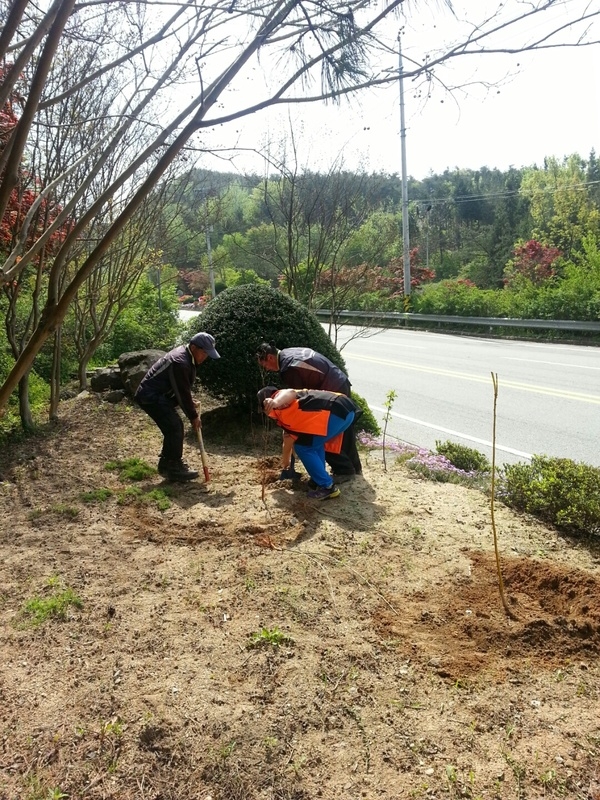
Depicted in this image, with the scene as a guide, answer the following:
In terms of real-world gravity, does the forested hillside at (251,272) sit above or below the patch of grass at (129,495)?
above

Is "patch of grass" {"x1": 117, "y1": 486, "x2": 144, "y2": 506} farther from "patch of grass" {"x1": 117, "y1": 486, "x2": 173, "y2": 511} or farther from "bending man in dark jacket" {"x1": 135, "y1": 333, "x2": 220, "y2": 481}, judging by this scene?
"bending man in dark jacket" {"x1": 135, "y1": 333, "x2": 220, "y2": 481}

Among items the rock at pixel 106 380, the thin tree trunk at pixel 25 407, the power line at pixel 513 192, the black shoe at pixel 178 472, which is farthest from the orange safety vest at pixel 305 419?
the power line at pixel 513 192

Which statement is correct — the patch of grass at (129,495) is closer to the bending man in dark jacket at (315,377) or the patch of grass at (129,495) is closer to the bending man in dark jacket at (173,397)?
the bending man in dark jacket at (173,397)

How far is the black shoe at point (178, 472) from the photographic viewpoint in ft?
18.9

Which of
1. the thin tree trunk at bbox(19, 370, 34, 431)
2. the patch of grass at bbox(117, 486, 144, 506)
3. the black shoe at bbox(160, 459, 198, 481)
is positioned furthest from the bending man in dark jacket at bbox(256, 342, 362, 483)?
the thin tree trunk at bbox(19, 370, 34, 431)

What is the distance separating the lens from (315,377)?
5.41 metres

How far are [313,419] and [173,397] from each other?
5.84 ft

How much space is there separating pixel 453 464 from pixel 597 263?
59.4 feet

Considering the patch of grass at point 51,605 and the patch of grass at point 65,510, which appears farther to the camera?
the patch of grass at point 65,510

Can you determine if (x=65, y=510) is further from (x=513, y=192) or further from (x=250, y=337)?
(x=513, y=192)

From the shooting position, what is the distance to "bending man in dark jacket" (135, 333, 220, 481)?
577 cm

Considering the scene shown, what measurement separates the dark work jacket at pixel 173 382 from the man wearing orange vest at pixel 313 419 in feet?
3.53

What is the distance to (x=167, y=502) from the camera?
5.19 metres

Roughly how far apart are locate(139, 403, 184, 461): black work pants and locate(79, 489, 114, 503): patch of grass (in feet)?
2.40
